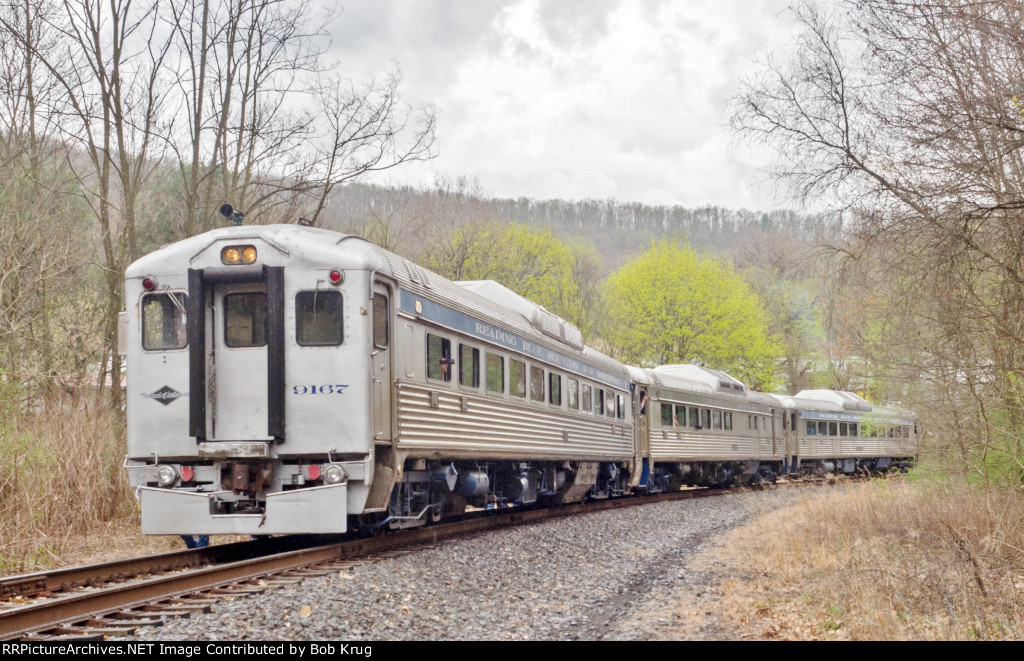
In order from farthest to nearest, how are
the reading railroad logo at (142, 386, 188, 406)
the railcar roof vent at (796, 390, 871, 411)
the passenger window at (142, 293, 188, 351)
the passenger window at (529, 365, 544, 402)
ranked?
the railcar roof vent at (796, 390, 871, 411)
the passenger window at (529, 365, 544, 402)
the passenger window at (142, 293, 188, 351)
the reading railroad logo at (142, 386, 188, 406)

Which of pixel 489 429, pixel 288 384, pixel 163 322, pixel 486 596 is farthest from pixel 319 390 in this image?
pixel 489 429

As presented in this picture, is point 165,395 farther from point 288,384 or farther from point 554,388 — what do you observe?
point 554,388

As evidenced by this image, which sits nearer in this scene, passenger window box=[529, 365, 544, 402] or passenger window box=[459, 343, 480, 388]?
passenger window box=[459, 343, 480, 388]

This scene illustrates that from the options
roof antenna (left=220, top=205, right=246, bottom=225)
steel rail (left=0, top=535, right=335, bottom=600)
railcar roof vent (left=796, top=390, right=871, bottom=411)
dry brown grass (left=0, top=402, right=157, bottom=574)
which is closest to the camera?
steel rail (left=0, top=535, right=335, bottom=600)

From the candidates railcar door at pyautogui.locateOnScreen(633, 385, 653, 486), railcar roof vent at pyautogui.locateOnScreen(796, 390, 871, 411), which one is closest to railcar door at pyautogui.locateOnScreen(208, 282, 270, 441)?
railcar door at pyautogui.locateOnScreen(633, 385, 653, 486)

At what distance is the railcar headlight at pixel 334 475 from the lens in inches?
374

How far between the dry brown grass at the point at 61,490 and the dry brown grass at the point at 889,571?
22.2 feet

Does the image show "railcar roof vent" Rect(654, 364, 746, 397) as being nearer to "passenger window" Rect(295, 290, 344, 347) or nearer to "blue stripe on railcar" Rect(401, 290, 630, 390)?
"blue stripe on railcar" Rect(401, 290, 630, 390)

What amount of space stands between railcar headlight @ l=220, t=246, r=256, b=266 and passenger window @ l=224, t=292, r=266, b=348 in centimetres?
32

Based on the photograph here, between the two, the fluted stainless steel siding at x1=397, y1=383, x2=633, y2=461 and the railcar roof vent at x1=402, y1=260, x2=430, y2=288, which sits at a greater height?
the railcar roof vent at x1=402, y1=260, x2=430, y2=288

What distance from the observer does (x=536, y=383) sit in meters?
15.0

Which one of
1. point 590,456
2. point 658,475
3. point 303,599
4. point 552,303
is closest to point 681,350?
point 552,303

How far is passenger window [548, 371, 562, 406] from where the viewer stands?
1571 centimetres

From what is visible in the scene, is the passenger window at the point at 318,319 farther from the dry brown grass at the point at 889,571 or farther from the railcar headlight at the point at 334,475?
the dry brown grass at the point at 889,571
